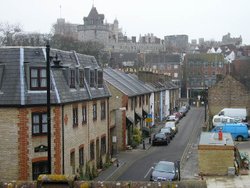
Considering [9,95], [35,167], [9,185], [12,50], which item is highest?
[12,50]

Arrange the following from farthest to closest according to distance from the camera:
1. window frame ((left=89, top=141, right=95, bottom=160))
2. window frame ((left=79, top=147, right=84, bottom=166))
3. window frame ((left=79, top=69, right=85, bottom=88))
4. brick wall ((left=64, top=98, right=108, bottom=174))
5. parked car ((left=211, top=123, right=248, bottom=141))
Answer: parked car ((left=211, top=123, right=248, bottom=141)) < window frame ((left=89, top=141, right=95, bottom=160)) < window frame ((left=79, top=69, right=85, bottom=88)) < window frame ((left=79, top=147, right=84, bottom=166)) < brick wall ((left=64, top=98, right=108, bottom=174))

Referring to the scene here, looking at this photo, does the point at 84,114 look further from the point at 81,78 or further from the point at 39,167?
the point at 39,167

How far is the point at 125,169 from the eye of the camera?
1260 inches

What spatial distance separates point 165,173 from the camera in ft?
83.3

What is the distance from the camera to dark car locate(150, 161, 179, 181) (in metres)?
24.9

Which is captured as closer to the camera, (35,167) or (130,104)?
(35,167)

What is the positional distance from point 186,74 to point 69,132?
85793mm

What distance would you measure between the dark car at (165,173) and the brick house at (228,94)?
30612 mm

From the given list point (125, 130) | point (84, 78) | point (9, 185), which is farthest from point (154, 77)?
point (9, 185)

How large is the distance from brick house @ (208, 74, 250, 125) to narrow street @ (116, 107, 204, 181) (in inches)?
163

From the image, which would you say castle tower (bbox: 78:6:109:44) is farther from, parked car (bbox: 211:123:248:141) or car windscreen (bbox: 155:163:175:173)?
car windscreen (bbox: 155:163:175:173)

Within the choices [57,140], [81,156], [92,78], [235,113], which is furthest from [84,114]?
[235,113]

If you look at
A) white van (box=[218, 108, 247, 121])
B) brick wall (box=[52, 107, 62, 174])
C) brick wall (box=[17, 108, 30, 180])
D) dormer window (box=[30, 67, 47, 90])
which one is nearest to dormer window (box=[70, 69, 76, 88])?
dormer window (box=[30, 67, 47, 90])

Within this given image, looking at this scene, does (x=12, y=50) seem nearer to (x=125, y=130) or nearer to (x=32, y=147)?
(x=32, y=147)
